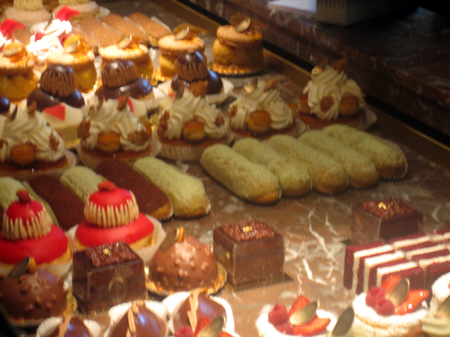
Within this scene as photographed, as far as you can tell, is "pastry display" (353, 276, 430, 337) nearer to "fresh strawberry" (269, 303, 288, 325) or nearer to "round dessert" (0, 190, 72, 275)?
"fresh strawberry" (269, 303, 288, 325)

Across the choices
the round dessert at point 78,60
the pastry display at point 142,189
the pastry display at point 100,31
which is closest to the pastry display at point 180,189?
the pastry display at point 142,189

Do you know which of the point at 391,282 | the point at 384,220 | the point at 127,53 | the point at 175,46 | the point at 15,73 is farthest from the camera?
the point at 175,46

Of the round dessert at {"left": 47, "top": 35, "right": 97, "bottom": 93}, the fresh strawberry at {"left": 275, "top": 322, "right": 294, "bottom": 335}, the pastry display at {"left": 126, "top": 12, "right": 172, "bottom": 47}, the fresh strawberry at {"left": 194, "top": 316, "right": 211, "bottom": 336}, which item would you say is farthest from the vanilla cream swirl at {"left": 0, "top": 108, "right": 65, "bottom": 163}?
the pastry display at {"left": 126, "top": 12, "right": 172, "bottom": 47}

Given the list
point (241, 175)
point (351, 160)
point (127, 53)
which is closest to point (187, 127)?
point (241, 175)

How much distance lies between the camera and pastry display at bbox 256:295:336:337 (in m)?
2.24

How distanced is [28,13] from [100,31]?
0.86 m

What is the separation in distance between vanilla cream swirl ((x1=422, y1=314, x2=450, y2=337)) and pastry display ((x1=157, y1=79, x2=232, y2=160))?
1800 millimetres

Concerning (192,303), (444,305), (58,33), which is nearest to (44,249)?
(192,303)

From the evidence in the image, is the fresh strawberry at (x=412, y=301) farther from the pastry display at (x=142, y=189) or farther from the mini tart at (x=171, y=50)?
the mini tart at (x=171, y=50)

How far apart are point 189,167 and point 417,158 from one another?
124cm

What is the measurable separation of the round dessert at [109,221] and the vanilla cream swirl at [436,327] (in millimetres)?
1171

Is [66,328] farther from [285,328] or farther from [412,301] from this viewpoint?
[412,301]

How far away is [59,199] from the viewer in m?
3.05

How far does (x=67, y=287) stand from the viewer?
2.65 meters
